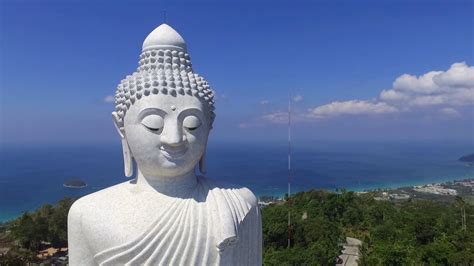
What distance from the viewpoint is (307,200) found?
35.6m

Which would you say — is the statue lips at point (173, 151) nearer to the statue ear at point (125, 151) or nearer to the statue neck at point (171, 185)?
the statue neck at point (171, 185)

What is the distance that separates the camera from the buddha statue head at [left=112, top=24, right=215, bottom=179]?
181 inches

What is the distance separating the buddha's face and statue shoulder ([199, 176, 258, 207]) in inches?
21.0

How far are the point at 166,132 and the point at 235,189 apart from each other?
46.3 inches

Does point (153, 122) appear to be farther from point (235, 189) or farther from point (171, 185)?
point (235, 189)

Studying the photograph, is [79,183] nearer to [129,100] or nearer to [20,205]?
[20,205]

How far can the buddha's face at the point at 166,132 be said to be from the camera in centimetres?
459

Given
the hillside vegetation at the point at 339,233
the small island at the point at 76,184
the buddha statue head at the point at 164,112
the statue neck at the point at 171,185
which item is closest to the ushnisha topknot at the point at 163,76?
the buddha statue head at the point at 164,112

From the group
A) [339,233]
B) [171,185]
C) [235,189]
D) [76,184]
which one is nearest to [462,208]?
[339,233]

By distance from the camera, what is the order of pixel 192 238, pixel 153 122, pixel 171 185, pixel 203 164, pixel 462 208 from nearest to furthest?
1. pixel 192 238
2. pixel 153 122
3. pixel 171 185
4. pixel 203 164
5. pixel 462 208

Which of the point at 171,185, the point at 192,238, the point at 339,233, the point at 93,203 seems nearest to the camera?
the point at 192,238

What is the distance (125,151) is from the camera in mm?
5148

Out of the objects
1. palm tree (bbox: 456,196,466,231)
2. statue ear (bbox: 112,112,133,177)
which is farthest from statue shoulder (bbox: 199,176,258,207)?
palm tree (bbox: 456,196,466,231)

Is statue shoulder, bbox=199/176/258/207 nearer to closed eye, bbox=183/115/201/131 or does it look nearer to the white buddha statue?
the white buddha statue
